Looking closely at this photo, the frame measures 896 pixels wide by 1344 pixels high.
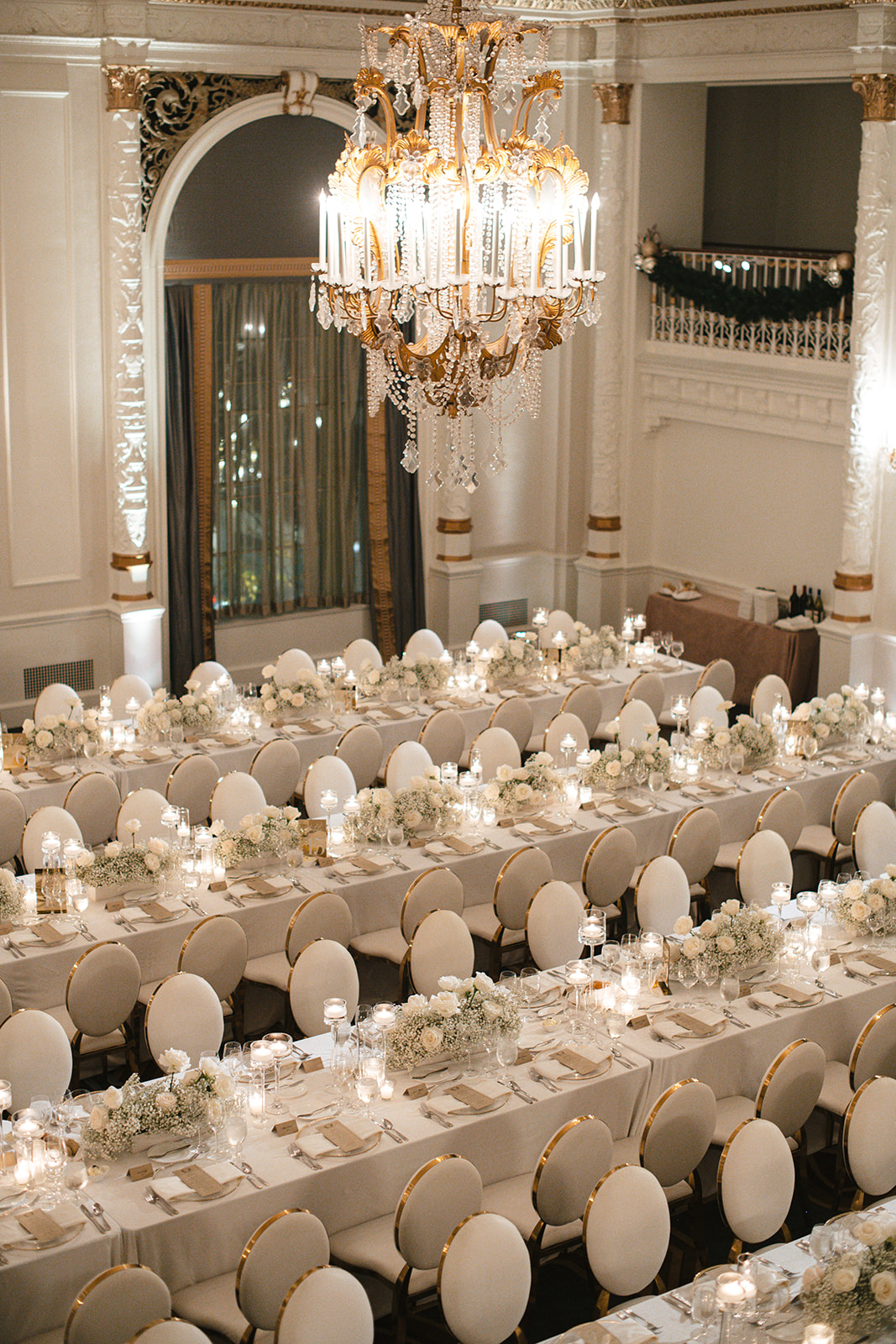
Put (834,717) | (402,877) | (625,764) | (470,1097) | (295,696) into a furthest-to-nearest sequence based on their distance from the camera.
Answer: (295,696)
(834,717)
(625,764)
(402,877)
(470,1097)

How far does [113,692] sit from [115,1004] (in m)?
4.11

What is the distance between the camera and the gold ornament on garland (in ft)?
38.9

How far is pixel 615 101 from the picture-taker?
518 inches

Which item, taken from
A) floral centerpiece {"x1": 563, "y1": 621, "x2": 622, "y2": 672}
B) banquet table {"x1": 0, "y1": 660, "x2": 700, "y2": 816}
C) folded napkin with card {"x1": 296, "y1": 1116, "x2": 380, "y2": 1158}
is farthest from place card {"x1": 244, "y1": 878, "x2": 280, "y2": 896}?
floral centerpiece {"x1": 563, "y1": 621, "x2": 622, "y2": 672}

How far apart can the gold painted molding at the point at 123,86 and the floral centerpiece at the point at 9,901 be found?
6.16m

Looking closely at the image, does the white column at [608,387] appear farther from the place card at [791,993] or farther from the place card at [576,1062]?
the place card at [576,1062]

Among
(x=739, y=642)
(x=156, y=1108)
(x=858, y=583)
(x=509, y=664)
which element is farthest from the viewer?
(x=739, y=642)

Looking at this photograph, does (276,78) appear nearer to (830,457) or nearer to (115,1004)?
(830,457)

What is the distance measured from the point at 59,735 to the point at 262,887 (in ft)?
7.41

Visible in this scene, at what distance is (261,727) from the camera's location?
9992 mm

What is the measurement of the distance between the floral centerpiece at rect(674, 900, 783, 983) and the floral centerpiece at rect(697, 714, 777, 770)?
248 centimetres

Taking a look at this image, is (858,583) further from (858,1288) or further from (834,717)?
(858,1288)

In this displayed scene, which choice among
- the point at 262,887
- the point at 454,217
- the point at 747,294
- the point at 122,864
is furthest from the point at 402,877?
the point at 747,294

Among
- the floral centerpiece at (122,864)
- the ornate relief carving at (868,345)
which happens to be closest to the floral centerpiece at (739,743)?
the ornate relief carving at (868,345)
